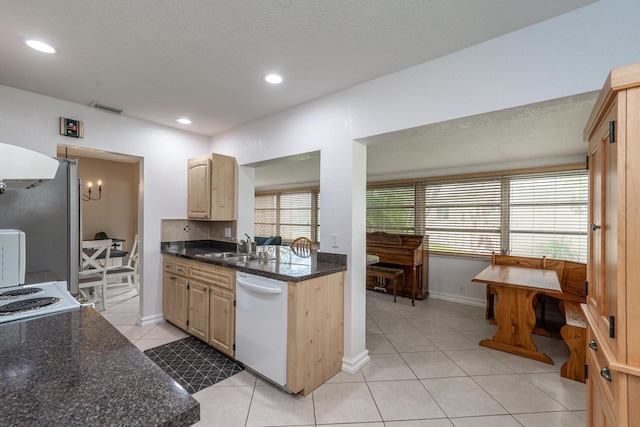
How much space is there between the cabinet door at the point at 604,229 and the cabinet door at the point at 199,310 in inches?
108

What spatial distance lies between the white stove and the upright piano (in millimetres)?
4299

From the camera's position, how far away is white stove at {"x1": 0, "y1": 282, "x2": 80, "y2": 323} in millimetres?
1190

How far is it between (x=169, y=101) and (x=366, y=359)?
306 centimetres

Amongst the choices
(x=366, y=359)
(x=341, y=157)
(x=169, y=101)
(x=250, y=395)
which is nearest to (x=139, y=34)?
(x=169, y=101)

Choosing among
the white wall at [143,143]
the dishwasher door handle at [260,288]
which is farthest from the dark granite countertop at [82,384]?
the white wall at [143,143]

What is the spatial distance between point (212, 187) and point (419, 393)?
111 inches

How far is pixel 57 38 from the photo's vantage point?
1.83 meters

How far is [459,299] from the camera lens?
4.73m

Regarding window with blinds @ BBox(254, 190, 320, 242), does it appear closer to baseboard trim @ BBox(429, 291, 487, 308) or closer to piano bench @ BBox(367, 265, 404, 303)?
piano bench @ BBox(367, 265, 404, 303)

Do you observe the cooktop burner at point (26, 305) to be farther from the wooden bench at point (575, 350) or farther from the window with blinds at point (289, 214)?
the window with blinds at point (289, 214)

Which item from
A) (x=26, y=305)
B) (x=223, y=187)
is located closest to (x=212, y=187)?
(x=223, y=187)

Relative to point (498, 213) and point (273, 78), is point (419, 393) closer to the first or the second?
point (273, 78)

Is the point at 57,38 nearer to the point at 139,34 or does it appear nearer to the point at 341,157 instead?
the point at 139,34

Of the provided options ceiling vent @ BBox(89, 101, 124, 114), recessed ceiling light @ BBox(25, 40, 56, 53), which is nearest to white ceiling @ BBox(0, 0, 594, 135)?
recessed ceiling light @ BBox(25, 40, 56, 53)
